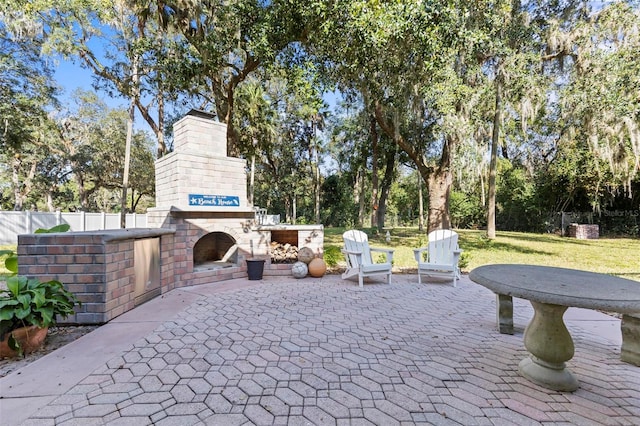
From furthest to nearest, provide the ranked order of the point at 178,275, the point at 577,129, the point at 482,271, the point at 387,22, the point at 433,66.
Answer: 1. the point at 577,129
2. the point at 433,66
3. the point at 387,22
4. the point at 178,275
5. the point at 482,271

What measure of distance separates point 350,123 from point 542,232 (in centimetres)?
1150

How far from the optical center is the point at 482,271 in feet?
7.55

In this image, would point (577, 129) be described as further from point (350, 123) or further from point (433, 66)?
point (350, 123)

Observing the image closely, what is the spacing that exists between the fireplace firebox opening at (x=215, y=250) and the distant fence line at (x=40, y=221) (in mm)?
6611

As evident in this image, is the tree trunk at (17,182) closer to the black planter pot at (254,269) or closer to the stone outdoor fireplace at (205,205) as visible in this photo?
the stone outdoor fireplace at (205,205)

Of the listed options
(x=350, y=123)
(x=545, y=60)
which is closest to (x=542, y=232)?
(x=545, y=60)

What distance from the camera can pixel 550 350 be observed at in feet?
6.36

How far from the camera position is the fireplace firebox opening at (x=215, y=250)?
5.75m

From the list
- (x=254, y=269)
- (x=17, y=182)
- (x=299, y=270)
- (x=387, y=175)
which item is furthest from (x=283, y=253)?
(x=17, y=182)

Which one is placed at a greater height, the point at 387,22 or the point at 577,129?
the point at 387,22

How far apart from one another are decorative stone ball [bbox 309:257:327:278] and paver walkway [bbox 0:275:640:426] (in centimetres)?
181

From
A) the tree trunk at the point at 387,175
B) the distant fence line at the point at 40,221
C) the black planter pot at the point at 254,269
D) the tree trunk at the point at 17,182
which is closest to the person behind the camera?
the black planter pot at the point at 254,269

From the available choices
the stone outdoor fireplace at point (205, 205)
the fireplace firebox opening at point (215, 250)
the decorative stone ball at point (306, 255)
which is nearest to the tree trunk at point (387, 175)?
the decorative stone ball at point (306, 255)

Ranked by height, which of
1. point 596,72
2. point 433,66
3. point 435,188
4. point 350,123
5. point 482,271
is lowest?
point 482,271
